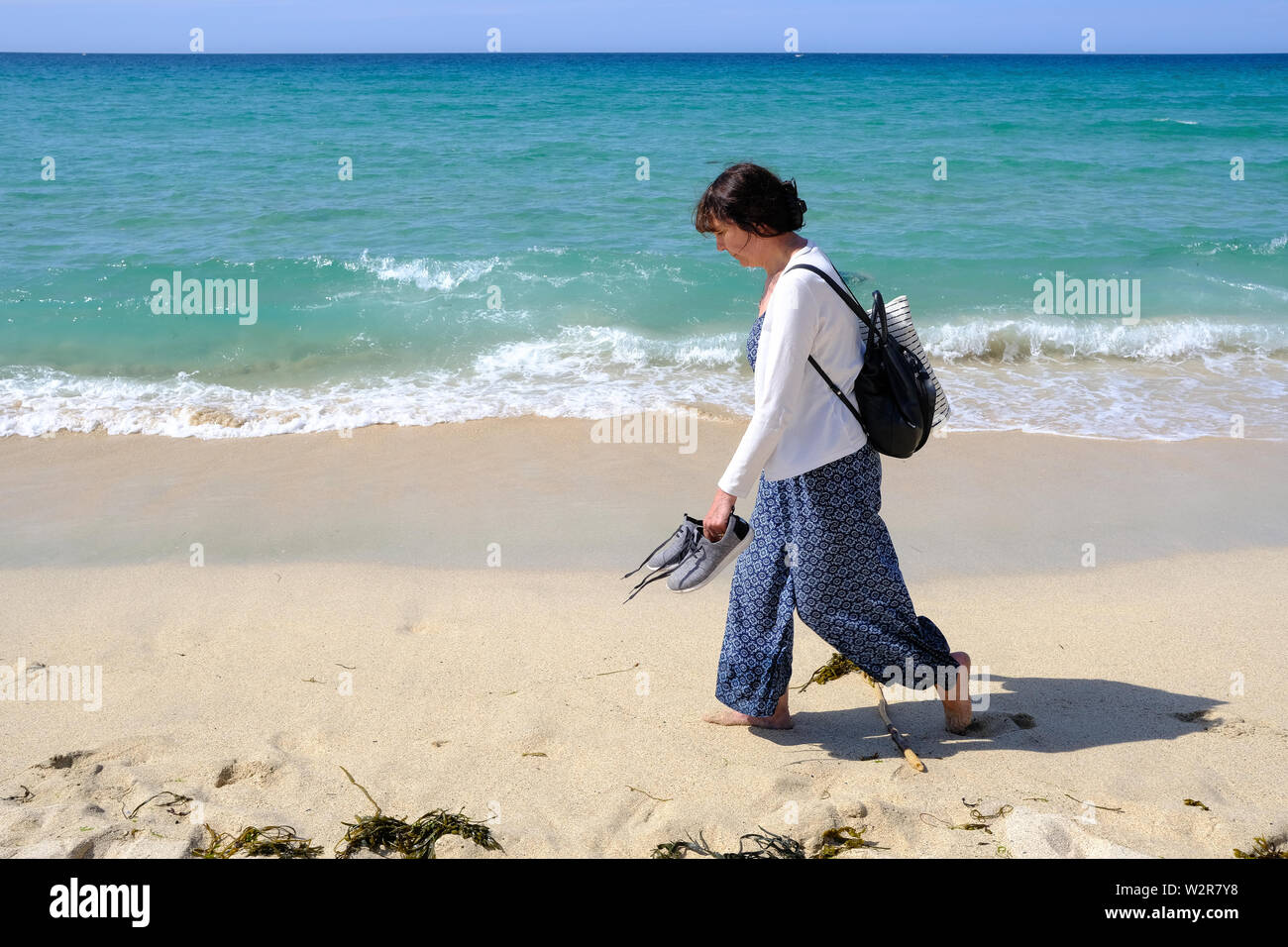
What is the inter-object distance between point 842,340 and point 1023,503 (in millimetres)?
2934

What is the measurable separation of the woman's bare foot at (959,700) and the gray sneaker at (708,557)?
2.70ft

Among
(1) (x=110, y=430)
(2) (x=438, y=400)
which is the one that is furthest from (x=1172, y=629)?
(1) (x=110, y=430)

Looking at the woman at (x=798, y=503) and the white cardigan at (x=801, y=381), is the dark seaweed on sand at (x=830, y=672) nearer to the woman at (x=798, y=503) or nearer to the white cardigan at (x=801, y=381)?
the woman at (x=798, y=503)

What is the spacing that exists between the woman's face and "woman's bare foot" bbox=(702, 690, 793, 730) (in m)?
1.37

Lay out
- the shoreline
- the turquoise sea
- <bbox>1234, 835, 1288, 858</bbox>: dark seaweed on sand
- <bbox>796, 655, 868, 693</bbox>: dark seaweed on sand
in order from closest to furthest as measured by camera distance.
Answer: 1. <bbox>1234, 835, 1288, 858</bbox>: dark seaweed on sand
2. <bbox>796, 655, 868, 693</bbox>: dark seaweed on sand
3. the shoreline
4. the turquoise sea

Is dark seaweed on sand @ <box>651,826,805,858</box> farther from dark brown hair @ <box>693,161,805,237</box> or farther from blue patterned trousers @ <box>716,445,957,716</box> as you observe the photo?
dark brown hair @ <box>693,161,805,237</box>

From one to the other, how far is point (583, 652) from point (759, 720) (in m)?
0.83

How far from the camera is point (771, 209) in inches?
98.1

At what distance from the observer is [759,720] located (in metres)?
3.10

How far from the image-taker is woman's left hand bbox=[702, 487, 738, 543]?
8.39ft

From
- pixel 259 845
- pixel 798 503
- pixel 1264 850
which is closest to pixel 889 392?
pixel 798 503

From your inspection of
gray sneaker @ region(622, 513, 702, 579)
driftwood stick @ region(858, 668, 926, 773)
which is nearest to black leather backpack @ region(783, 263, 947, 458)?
gray sneaker @ region(622, 513, 702, 579)

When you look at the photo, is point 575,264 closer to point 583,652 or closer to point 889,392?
point 583,652
